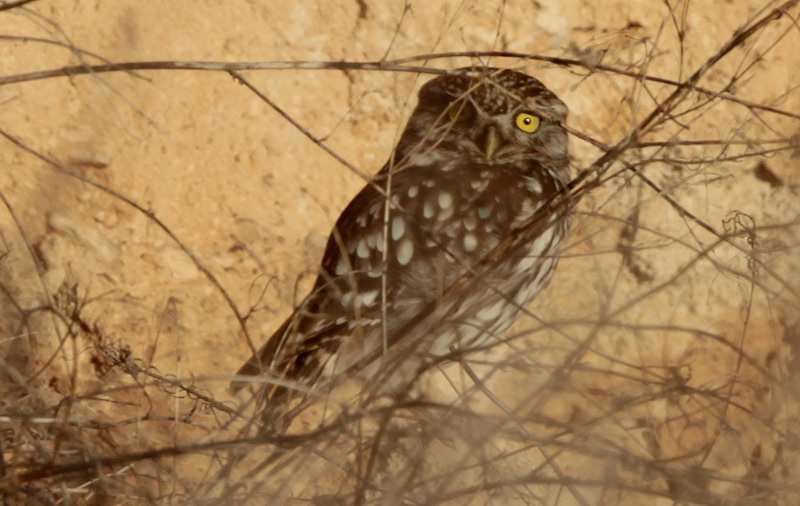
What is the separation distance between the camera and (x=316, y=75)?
3.54 meters

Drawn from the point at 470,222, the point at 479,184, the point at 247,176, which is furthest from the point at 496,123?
the point at 247,176

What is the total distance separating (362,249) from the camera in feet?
8.61

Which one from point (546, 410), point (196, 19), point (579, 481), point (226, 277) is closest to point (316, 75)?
point (196, 19)

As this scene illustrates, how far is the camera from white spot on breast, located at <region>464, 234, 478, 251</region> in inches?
102

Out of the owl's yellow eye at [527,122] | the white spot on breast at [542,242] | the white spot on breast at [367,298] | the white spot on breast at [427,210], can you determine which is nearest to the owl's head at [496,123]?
the owl's yellow eye at [527,122]

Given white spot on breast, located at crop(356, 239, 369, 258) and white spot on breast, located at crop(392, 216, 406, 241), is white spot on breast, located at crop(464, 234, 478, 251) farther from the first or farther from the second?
white spot on breast, located at crop(356, 239, 369, 258)

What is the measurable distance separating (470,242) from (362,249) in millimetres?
313

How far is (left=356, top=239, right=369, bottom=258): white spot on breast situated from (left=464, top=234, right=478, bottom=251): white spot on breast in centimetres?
29

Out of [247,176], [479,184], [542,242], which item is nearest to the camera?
[542,242]

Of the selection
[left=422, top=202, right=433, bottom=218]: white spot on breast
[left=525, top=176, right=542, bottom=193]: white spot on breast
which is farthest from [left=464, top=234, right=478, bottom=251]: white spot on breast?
[left=525, top=176, right=542, bottom=193]: white spot on breast

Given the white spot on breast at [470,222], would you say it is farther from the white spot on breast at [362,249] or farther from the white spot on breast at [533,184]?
the white spot on breast at [362,249]

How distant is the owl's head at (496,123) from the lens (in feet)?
8.45

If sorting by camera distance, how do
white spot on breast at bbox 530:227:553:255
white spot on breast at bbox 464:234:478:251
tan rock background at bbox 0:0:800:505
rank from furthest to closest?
tan rock background at bbox 0:0:800:505
white spot on breast at bbox 464:234:478:251
white spot on breast at bbox 530:227:553:255

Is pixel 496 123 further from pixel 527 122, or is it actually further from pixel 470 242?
pixel 470 242
